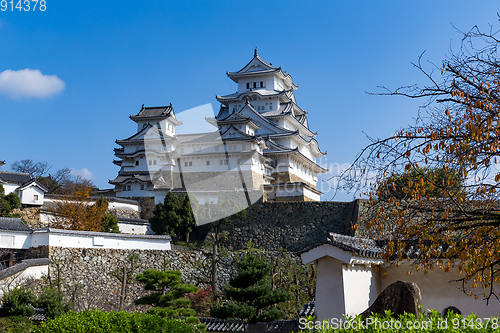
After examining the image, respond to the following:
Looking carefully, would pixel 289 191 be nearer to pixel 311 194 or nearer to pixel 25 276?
pixel 311 194

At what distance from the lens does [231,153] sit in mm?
30562

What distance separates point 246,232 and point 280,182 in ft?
26.4

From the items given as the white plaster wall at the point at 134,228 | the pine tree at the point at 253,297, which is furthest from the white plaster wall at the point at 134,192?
the pine tree at the point at 253,297

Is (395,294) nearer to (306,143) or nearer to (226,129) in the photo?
(226,129)

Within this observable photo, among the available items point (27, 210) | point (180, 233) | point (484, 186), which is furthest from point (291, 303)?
point (27, 210)

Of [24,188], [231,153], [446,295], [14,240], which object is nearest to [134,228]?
[24,188]

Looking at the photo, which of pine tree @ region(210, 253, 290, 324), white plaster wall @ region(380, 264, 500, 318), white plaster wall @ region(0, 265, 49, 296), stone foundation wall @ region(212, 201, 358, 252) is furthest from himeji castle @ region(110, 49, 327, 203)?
white plaster wall @ region(380, 264, 500, 318)

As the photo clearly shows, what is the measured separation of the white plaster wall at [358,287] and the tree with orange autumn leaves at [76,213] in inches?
688

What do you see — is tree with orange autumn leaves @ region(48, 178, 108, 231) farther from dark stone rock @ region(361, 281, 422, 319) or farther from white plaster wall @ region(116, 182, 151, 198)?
dark stone rock @ region(361, 281, 422, 319)

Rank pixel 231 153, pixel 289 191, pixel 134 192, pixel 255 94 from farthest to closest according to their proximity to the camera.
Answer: pixel 255 94 < pixel 231 153 < pixel 134 192 < pixel 289 191

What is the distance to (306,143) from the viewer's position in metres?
35.6

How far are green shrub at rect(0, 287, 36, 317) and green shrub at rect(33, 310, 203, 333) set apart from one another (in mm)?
6704

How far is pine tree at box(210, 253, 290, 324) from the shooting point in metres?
12.1

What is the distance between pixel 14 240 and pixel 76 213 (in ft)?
17.1
